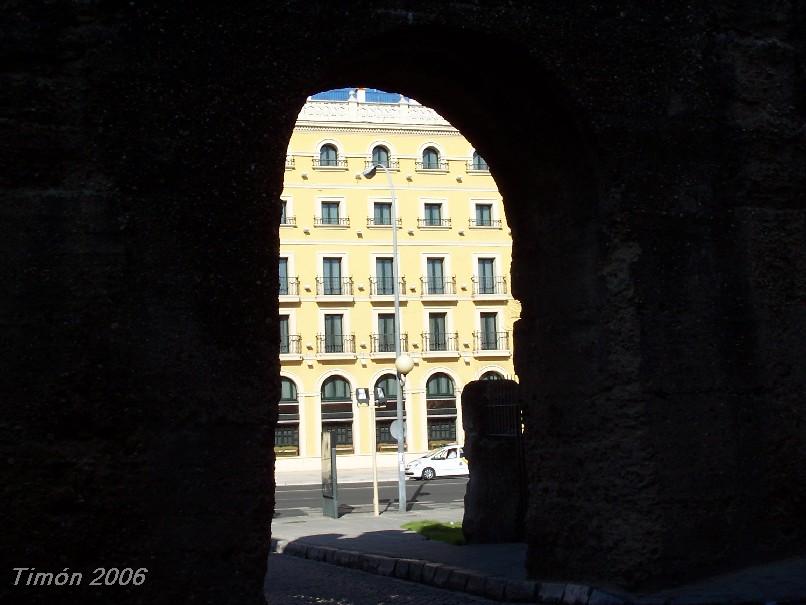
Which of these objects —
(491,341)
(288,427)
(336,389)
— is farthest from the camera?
(491,341)

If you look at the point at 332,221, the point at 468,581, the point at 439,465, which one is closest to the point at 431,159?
the point at 332,221

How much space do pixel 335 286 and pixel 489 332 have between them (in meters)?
7.47

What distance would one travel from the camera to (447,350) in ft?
152

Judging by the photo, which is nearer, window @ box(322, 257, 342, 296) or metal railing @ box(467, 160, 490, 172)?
window @ box(322, 257, 342, 296)

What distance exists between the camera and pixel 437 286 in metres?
46.6

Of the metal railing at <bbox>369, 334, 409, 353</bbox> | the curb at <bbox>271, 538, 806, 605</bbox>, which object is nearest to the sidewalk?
the curb at <bbox>271, 538, 806, 605</bbox>

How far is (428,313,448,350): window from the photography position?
46.3 meters

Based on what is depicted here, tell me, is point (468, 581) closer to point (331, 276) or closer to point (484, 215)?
point (331, 276)

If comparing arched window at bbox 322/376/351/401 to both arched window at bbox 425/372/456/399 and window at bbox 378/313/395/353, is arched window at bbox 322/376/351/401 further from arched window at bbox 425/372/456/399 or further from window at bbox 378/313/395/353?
arched window at bbox 425/372/456/399

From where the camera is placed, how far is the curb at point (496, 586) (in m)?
5.76

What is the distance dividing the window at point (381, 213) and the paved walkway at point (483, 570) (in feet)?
101

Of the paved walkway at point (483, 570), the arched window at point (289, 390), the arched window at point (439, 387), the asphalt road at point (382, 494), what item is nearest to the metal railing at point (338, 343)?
the arched window at point (289, 390)

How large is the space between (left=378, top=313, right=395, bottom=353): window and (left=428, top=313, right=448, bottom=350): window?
1.75 m

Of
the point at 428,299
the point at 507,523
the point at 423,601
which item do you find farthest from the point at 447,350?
the point at 423,601
